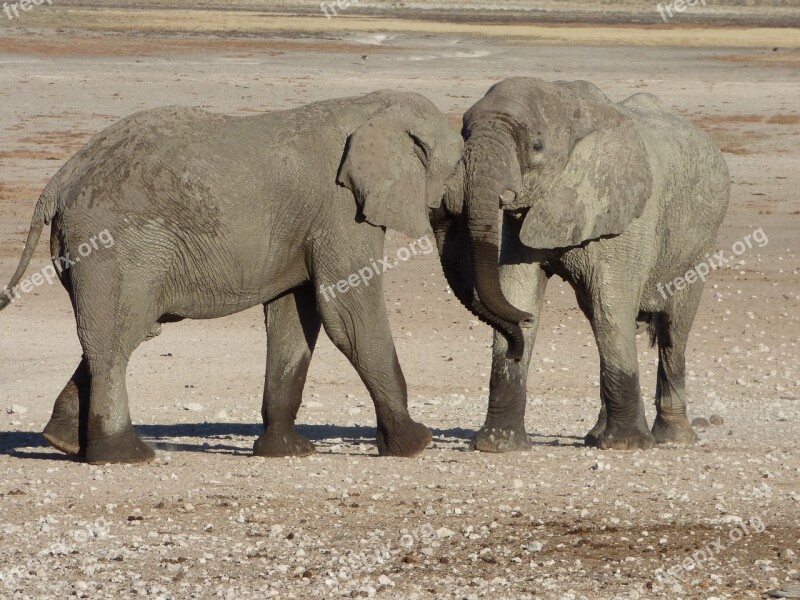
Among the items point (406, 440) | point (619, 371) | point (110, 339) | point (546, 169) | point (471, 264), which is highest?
point (546, 169)

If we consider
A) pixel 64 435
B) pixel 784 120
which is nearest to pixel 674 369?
pixel 64 435

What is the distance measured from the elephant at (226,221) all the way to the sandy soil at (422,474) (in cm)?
58

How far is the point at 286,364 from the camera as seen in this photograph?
9109 millimetres

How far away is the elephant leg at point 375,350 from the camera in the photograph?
8469mm

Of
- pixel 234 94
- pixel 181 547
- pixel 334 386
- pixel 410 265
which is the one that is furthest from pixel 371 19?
pixel 181 547

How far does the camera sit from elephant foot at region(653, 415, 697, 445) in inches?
403

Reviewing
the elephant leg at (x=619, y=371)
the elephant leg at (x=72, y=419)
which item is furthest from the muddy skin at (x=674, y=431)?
the elephant leg at (x=72, y=419)

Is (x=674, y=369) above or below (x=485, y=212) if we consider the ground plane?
below

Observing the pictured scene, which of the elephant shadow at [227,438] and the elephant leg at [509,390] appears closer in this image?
the elephant leg at [509,390]

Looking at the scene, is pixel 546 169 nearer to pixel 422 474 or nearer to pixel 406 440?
pixel 406 440

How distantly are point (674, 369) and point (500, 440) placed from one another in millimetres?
1742

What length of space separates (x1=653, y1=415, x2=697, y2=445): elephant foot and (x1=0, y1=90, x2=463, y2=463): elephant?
2.29 metres

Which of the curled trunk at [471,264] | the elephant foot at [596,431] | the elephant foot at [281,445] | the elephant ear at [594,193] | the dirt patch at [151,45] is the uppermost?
the elephant ear at [594,193]

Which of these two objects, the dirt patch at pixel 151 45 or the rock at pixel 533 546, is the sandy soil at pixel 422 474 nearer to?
the rock at pixel 533 546
